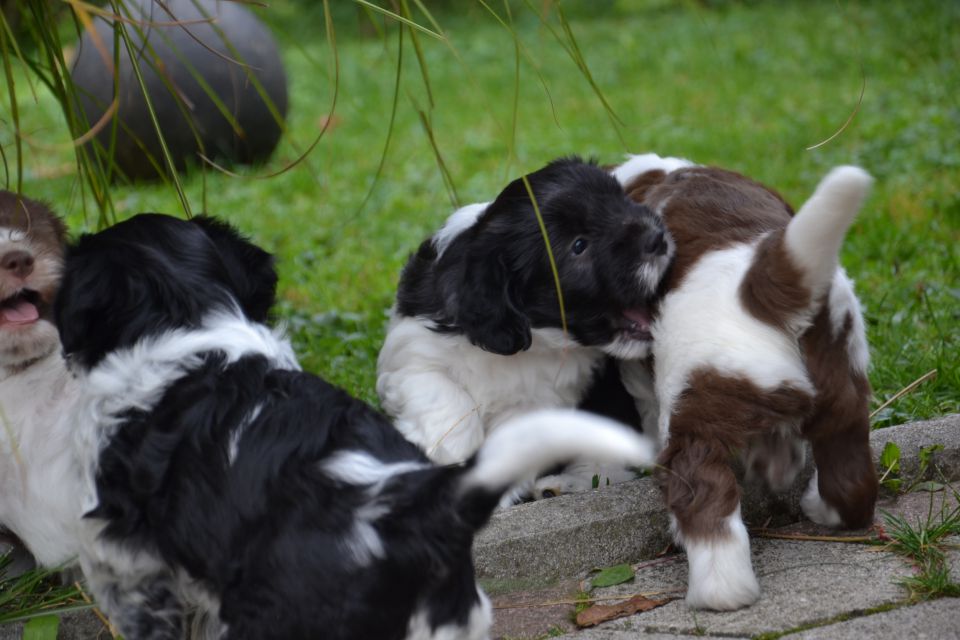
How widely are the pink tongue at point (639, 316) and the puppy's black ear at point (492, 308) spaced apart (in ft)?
0.96

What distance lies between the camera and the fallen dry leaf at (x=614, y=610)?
290cm

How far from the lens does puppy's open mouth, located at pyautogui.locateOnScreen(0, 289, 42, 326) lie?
2.94m

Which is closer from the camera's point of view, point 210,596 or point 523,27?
point 210,596

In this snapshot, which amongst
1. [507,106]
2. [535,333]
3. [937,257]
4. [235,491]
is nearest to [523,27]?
[507,106]

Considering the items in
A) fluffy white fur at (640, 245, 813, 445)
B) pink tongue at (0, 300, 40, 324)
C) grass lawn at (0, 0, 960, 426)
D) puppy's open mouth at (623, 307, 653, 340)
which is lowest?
grass lawn at (0, 0, 960, 426)

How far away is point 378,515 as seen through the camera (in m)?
2.29

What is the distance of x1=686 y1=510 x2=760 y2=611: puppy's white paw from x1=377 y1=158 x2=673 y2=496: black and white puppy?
698 millimetres

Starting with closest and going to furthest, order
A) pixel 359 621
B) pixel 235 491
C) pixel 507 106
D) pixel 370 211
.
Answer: pixel 359 621 < pixel 235 491 < pixel 370 211 < pixel 507 106

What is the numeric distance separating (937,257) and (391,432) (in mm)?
3735

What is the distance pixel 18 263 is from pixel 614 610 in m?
1.73

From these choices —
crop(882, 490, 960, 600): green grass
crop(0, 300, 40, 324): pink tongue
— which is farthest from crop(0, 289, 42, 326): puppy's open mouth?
crop(882, 490, 960, 600): green grass

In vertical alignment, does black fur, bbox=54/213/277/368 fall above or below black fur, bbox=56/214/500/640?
above

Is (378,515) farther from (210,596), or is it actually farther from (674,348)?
(674,348)

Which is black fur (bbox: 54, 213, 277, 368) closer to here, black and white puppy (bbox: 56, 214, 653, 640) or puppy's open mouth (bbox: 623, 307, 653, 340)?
black and white puppy (bbox: 56, 214, 653, 640)
